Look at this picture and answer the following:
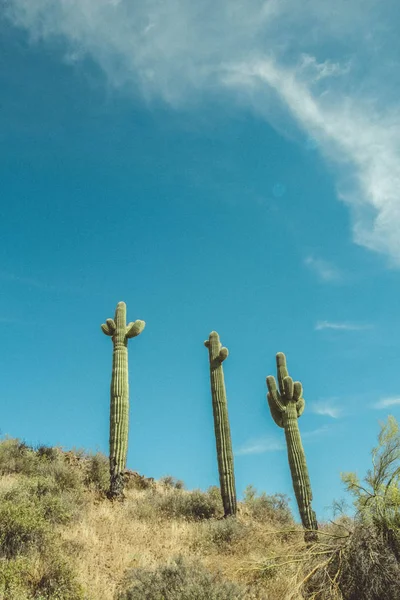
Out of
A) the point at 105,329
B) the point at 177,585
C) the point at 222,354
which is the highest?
the point at 105,329

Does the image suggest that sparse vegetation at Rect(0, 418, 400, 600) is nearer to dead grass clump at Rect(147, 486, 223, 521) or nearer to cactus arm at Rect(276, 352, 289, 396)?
dead grass clump at Rect(147, 486, 223, 521)

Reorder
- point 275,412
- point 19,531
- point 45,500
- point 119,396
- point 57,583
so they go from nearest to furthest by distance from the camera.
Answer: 1. point 57,583
2. point 19,531
3. point 45,500
4. point 275,412
5. point 119,396

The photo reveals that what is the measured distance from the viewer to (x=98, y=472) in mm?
16891

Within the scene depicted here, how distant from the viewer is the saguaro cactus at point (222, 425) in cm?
1481

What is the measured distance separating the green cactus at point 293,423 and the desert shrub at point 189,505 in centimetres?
274

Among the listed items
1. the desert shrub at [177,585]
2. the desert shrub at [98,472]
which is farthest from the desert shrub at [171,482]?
the desert shrub at [177,585]

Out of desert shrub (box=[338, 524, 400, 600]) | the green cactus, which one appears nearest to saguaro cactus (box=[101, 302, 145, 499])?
the green cactus

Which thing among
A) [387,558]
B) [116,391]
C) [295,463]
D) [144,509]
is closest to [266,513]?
[295,463]

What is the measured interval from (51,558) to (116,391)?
7665mm

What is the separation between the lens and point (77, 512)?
11766 mm

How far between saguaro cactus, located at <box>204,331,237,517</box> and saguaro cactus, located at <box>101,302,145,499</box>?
2.73 metres

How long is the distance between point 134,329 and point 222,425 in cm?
453

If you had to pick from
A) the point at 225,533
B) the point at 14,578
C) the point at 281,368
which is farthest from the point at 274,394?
the point at 14,578

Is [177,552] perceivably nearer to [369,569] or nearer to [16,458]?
[369,569]
